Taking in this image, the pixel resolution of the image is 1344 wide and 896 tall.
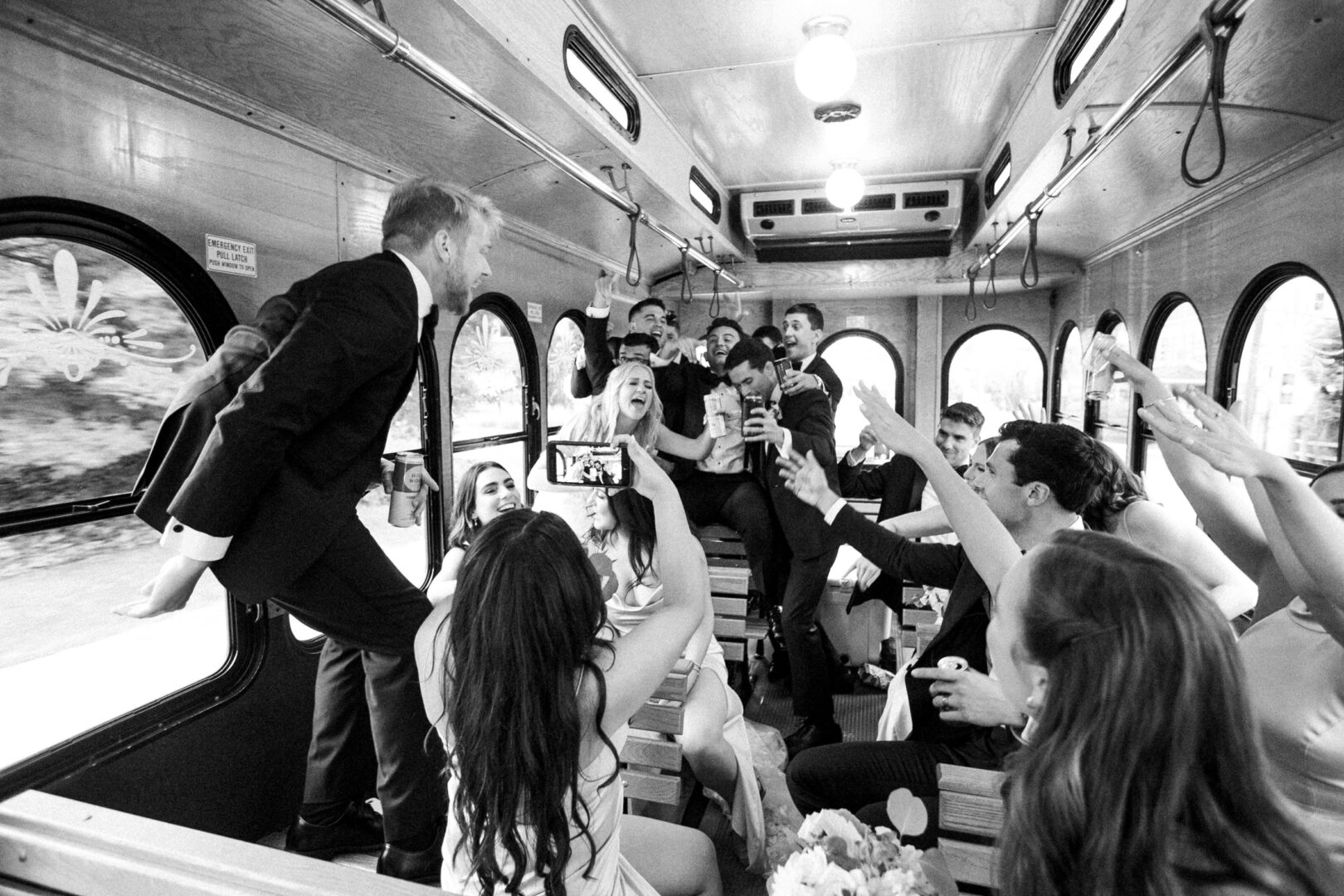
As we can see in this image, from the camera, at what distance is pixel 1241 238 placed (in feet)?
11.8

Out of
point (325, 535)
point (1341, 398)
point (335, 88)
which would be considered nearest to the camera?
point (325, 535)

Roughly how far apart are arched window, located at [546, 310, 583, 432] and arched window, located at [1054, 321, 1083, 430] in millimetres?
4622

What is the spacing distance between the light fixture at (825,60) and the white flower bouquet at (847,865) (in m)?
2.95

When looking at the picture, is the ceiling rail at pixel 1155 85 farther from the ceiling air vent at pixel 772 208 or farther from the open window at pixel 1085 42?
the ceiling air vent at pixel 772 208

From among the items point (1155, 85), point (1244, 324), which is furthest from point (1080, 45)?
point (1244, 324)

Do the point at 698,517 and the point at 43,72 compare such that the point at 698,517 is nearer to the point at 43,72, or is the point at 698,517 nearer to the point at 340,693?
the point at 340,693

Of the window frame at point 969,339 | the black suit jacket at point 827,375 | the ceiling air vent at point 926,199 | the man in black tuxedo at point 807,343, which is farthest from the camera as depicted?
the window frame at point 969,339

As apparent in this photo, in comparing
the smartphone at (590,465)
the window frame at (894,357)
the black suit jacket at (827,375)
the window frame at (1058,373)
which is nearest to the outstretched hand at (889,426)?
the smartphone at (590,465)

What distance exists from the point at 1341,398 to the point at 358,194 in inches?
165

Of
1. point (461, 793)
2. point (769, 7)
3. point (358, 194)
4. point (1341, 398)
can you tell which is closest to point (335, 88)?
point (358, 194)

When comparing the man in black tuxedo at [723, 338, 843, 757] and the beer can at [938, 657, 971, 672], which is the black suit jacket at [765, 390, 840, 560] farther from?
the beer can at [938, 657, 971, 672]

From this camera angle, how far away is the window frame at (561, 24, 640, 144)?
2.98 metres

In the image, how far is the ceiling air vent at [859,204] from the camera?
239 inches

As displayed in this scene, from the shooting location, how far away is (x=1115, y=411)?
589cm
